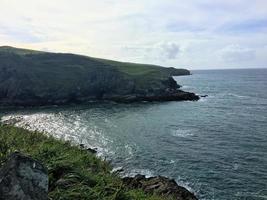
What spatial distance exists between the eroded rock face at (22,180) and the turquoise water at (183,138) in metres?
25.3

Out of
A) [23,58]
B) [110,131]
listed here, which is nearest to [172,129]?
[110,131]

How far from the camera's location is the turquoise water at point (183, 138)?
140 ft

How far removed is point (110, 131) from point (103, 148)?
14.8 meters

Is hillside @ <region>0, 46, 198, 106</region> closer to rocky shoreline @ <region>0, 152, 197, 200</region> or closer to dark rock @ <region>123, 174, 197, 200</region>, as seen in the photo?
dark rock @ <region>123, 174, 197, 200</region>

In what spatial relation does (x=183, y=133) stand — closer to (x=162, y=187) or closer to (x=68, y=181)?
(x=162, y=187)

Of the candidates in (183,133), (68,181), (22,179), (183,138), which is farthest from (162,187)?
(183,133)

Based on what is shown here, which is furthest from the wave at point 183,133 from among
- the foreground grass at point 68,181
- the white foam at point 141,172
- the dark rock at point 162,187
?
the foreground grass at point 68,181

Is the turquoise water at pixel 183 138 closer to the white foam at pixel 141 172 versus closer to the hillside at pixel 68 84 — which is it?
the white foam at pixel 141 172

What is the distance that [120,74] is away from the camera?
5827 inches

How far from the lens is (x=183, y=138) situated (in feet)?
211

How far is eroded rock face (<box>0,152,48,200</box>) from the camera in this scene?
10.2 meters

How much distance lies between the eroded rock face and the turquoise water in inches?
996

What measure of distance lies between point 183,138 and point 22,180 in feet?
182

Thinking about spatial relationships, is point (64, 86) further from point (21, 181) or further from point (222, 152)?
point (21, 181)
